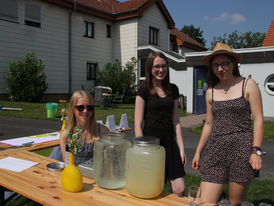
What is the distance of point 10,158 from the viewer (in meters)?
2.48

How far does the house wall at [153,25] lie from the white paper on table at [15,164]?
1785 cm

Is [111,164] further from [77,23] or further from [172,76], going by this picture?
[77,23]

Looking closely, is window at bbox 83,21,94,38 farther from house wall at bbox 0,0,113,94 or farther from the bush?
the bush

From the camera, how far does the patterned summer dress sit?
211 cm

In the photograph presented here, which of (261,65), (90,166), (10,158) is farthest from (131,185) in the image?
(261,65)

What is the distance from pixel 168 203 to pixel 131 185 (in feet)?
0.83

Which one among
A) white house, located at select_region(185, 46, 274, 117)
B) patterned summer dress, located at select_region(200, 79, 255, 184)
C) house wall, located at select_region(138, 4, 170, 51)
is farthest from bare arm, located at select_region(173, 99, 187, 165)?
house wall, located at select_region(138, 4, 170, 51)

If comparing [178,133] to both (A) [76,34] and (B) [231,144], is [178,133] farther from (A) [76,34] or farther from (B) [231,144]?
(A) [76,34]

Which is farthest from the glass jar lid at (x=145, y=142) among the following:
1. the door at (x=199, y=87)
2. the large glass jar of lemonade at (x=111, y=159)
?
the door at (x=199, y=87)

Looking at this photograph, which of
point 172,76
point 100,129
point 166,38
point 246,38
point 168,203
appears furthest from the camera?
point 246,38

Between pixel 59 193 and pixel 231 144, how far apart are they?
142 cm

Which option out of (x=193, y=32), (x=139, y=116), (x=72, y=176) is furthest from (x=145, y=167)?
(x=193, y=32)

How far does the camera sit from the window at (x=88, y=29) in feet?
60.7

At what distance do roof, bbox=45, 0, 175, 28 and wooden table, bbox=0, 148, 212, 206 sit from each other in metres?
16.3
